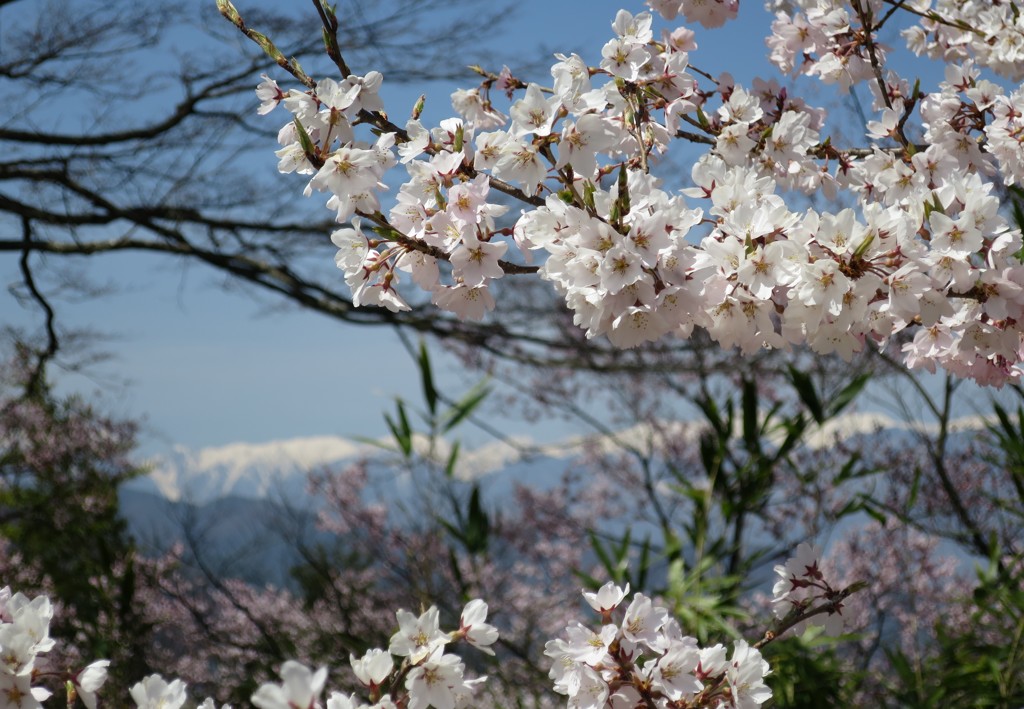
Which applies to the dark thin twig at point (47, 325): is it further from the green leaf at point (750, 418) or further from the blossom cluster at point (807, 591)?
the blossom cluster at point (807, 591)

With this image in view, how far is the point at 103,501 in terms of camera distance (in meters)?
5.39

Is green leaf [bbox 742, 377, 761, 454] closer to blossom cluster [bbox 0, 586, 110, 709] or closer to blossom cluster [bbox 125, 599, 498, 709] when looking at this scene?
blossom cluster [bbox 125, 599, 498, 709]

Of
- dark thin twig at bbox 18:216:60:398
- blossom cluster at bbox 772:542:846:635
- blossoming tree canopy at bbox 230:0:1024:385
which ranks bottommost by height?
blossom cluster at bbox 772:542:846:635

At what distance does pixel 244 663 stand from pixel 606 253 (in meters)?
4.67

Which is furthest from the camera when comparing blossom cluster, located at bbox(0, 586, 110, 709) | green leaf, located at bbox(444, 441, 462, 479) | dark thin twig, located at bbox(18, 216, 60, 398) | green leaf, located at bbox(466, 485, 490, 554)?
dark thin twig, located at bbox(18, 216, 60, 398)

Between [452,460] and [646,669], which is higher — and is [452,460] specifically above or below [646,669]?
above

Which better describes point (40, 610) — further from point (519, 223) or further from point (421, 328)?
point (421, 328)

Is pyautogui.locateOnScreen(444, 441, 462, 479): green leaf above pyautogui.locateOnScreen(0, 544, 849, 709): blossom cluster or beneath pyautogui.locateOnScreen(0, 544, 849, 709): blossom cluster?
above

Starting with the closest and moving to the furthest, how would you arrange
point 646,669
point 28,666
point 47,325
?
point 28,666 < point 646,669 < point 47,325

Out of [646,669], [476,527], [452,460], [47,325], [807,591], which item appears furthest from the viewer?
[47,325]

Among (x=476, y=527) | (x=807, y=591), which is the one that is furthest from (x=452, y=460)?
(x=807, y=591)

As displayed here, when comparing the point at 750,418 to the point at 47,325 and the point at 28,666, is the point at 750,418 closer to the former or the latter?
the point at 28,666

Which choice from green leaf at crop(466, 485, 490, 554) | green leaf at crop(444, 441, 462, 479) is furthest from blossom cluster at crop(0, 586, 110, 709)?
green leaf at crop(466, 485, 490, 554)

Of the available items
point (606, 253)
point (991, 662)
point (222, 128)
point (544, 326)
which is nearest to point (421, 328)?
point (544, 326)
